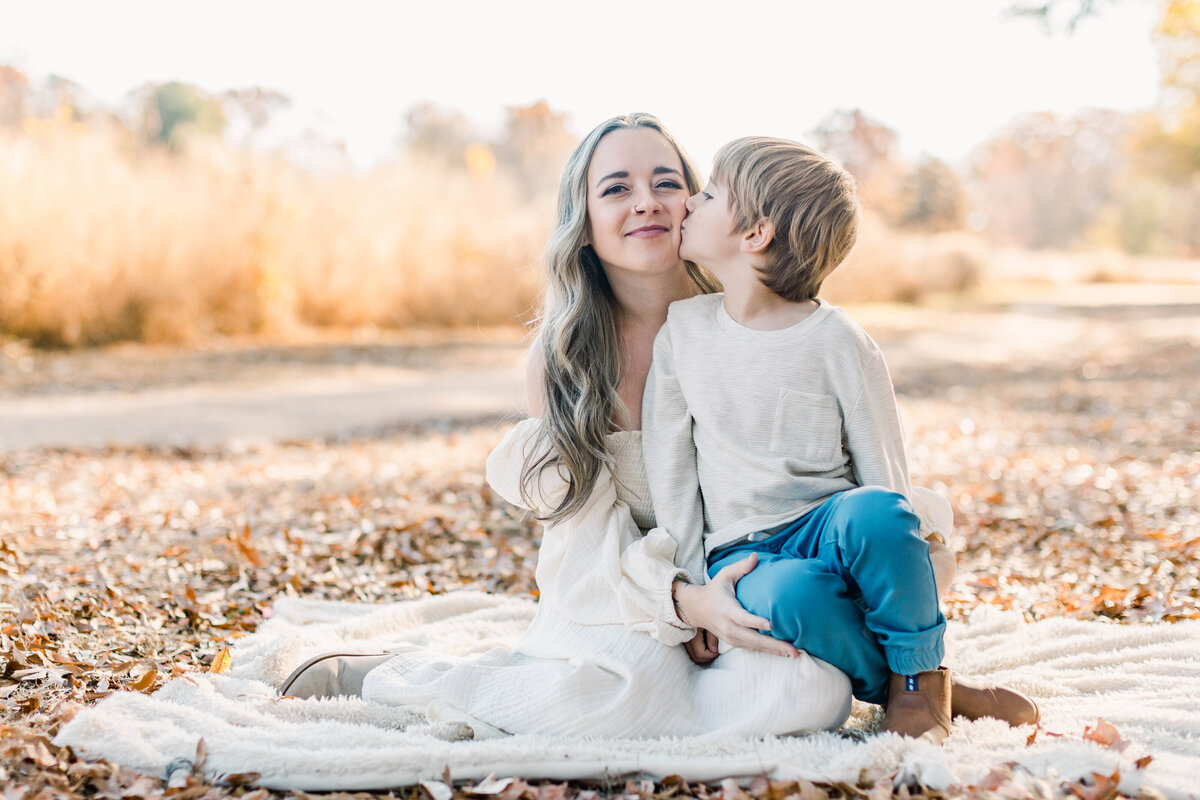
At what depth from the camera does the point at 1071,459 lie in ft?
20.7

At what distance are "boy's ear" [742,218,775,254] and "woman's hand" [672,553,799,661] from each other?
0.73m

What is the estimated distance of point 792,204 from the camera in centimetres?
247

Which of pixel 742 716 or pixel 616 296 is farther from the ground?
pixel 616 296

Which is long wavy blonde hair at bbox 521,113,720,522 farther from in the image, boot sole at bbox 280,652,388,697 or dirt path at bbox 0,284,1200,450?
boot sole at bbox 280,652,388,697

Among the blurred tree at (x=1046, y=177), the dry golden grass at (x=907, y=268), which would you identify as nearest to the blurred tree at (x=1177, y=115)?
the dry golden grass at (x=907, y=268)

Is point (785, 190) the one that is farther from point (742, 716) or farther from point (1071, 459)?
point (1071, 459)

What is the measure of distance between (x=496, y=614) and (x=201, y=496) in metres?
2.60

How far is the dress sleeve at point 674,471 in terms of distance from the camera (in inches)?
103

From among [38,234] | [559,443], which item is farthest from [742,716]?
[38,234]

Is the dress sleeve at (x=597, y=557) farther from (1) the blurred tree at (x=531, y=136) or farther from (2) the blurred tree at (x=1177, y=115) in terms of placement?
A: (1) the blurred tree at (x=531, y=136)

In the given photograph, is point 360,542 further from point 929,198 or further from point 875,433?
point 929,198

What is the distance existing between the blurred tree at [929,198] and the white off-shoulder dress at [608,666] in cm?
2793

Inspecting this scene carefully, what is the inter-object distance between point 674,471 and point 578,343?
1.45 ft

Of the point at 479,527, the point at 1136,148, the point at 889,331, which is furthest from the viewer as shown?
the point at 1136,148
